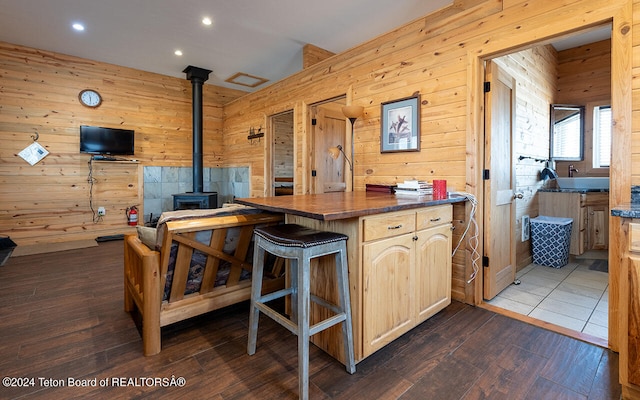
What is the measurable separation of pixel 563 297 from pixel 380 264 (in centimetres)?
207

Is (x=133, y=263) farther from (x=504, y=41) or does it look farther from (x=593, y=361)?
(x=504, y=41)

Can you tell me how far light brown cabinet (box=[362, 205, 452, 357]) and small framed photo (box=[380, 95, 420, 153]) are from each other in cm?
96

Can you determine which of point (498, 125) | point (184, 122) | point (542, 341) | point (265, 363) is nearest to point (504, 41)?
point (498, 125)

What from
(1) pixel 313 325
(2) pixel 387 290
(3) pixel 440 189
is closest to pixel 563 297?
(3) pixel 440 189

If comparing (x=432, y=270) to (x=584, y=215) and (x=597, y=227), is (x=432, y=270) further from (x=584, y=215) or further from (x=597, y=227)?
(x=597, y=227)

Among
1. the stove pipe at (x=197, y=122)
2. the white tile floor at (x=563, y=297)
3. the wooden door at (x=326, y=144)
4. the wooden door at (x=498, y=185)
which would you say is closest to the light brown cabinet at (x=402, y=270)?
the wooden door at (x=498, y=185)

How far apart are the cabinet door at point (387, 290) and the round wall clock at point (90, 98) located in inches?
220

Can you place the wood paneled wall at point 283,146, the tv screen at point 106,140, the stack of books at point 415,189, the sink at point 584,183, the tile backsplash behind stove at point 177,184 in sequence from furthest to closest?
the wood paneled wall at point 283,146
the tile backsplash behind stove at point 177,184
the tv screen at point 106,140
the sink at point 584,183
the stack of books at point 415,189

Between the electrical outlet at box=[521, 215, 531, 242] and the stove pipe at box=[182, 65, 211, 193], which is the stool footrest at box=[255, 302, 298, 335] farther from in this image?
the stove pipe at box=[182, 65, 211, 193]

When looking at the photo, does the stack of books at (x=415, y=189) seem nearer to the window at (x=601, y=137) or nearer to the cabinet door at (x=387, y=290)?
the cabinet door at (x=387, y=290)

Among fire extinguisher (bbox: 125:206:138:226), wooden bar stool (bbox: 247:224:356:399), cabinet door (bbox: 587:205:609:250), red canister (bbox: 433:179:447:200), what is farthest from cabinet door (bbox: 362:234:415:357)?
fire extinguisher (bbox: 125:206:138:226)

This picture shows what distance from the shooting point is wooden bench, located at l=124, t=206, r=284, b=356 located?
1808mm

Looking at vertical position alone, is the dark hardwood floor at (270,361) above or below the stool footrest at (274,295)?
below

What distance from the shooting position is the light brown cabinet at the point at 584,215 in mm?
3723
